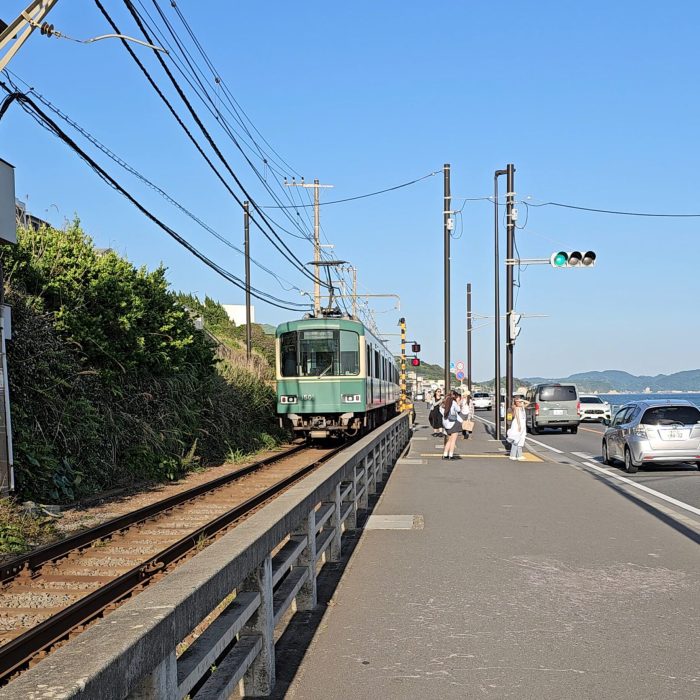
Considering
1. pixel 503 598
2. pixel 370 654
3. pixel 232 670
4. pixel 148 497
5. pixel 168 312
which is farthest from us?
pixel 168 312

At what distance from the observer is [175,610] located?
10.3 feet

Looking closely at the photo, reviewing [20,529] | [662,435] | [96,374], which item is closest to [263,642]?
[20,529]

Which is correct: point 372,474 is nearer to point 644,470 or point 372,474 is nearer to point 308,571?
point 308,571

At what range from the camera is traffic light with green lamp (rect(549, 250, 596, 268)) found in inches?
941

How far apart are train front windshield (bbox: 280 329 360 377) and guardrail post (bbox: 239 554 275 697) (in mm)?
19685

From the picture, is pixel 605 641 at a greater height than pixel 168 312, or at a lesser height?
lesser

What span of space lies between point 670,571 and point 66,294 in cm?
1099

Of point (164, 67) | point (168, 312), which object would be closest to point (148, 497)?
point (168, 312)

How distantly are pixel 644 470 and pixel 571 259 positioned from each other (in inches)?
292

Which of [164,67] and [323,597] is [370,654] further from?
[164,67]

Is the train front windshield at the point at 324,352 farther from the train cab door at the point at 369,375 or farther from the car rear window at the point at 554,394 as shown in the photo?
the car rear window at the point at 554,394

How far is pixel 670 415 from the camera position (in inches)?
706

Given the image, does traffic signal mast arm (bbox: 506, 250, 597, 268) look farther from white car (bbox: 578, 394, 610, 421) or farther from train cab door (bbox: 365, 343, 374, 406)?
white car (bbox: 578, 394, 610, 421)

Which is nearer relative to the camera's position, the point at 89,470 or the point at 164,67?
the point at 164,67
